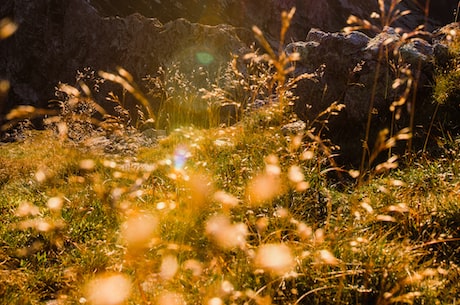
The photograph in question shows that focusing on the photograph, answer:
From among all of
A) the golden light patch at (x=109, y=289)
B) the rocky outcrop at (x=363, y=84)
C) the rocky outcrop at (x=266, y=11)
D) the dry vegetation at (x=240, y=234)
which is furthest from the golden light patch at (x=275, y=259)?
the rocky outcrop at (x=266, y=11)

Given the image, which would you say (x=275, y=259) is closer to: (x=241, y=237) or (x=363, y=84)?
(x=241, y=237)

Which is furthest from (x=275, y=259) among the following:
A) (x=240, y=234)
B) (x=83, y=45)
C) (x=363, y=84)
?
(x=83, y=45)

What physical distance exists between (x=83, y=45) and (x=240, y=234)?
4058cm

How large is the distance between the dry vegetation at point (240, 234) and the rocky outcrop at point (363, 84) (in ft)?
7.27

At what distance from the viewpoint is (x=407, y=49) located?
27.0 feet

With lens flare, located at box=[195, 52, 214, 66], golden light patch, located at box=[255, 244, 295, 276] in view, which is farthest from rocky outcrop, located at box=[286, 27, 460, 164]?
lens flare, located at box=[195, 52, 214, 66]

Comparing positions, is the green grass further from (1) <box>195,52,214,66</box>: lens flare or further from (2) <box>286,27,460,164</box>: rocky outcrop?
(1) <box>195,52,214,66</box>: lens flare

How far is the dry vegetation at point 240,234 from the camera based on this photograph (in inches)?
101

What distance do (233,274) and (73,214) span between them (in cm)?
244

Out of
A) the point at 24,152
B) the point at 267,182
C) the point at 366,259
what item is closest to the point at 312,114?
the point at 267,182

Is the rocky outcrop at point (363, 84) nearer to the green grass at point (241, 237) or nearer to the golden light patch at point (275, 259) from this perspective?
the green grass at point (241, 237)

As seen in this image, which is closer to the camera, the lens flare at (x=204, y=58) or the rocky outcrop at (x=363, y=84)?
the rocky outcrop at (x=363, y=84)

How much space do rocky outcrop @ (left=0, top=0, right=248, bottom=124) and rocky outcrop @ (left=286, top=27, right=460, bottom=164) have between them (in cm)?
1672

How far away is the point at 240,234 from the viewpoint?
112 inches
